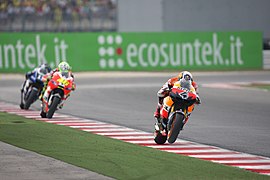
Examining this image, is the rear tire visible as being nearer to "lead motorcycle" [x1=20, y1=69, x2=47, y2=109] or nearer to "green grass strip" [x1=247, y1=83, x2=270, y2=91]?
"lead motorcycle" [x1=20, y1=69, x2=47, y2=109]

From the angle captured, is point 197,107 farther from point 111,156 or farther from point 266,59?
point 266,59

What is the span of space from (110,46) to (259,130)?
68.1 feet

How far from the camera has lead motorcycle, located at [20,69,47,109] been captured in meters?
22.2

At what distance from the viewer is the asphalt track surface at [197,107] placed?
17000 millimetres

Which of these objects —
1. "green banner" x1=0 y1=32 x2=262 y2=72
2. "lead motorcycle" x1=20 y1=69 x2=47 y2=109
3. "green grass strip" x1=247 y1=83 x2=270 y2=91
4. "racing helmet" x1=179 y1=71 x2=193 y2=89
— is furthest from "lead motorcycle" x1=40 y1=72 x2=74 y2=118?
"green banner" x1=0 y1=32 x2=262 y2=72

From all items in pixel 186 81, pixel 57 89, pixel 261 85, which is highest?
pixel 186 81

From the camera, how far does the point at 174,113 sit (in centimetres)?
1512

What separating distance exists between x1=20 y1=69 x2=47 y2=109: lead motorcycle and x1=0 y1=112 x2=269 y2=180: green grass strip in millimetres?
4453

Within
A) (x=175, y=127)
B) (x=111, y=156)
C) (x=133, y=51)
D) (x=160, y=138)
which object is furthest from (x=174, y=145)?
(x=133, y=51)

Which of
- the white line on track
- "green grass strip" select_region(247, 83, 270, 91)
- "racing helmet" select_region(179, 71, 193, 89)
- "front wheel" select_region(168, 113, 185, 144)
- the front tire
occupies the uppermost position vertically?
"racing helmet" select_region(179, 71, 193, 89)

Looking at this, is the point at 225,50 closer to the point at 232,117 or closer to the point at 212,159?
the point at 232,117

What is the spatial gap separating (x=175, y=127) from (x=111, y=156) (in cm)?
205

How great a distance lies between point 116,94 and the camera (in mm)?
28250

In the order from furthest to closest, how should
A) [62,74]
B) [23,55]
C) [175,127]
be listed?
[23,55] → [62,74] → [175,127]
